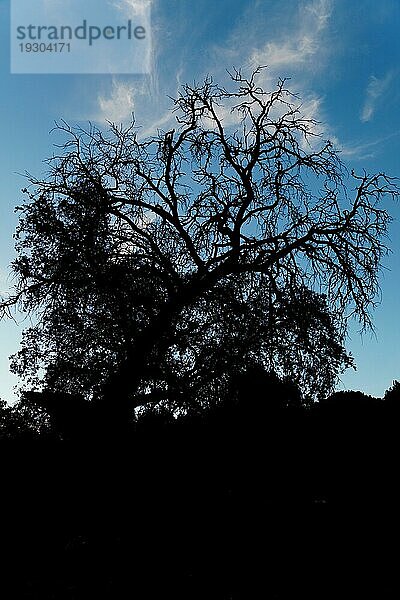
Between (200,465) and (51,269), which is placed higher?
(51,269)

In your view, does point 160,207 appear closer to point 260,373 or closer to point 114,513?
point 260,373

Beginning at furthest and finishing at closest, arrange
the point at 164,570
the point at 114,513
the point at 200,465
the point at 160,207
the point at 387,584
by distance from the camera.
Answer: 1. the point at 160,207
2. the point at 200,465
3. the point at 114,513
4. the point at 164,570
5. the point at 387,584

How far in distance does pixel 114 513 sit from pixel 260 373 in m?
4.77

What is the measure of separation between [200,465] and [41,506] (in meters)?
2.94

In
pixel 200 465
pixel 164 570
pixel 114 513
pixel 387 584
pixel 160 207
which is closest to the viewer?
pixel 387 584

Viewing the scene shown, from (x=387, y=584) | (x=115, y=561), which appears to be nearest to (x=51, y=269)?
(x=115, y=561)

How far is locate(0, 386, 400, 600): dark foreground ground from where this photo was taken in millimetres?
5532

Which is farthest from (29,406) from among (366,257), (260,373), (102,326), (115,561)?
(366,257)

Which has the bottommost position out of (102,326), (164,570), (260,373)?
(164,570)

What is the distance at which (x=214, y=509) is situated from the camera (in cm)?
759

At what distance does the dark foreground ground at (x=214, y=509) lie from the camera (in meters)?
5.53

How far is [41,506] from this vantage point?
815 cm

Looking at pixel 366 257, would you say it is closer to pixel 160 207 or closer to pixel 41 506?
pixel 160 207

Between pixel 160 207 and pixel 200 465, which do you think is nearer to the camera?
pixel 200 465
